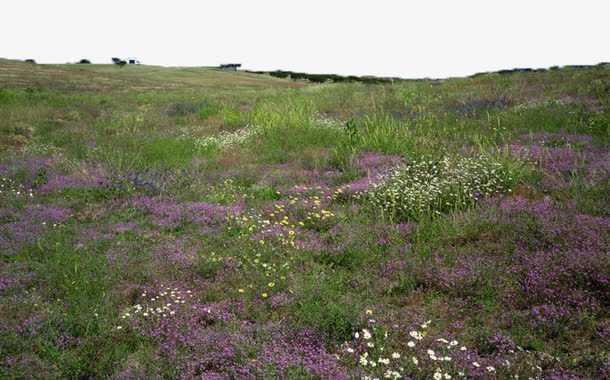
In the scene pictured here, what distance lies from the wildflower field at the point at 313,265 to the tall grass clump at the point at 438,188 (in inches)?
2.4

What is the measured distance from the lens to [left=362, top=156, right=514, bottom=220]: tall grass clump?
7941 millimetres

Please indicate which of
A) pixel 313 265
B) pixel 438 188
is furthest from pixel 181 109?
pixel 313 265

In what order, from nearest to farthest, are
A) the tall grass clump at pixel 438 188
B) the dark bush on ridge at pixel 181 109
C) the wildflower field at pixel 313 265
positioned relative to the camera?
the wildflower field at pixel 313 265
the tall grass clump at pixel 438 188
the dark bush on ridge at pixel 181 109

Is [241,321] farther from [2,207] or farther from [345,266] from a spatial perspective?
[2,207]

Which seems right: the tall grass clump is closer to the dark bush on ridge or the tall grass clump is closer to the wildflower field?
the wildflower field

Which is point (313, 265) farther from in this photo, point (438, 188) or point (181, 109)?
point (181, 109)

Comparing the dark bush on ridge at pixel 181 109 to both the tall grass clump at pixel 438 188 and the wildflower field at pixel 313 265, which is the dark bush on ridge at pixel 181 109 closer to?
the wildflower field at pixel 313 265

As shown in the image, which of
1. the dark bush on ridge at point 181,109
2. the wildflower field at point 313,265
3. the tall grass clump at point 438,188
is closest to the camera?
the wildflower field at point 313,265

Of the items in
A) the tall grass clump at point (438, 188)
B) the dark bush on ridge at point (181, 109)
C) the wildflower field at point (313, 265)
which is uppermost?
the dark bush on ridge at point (181, 109)

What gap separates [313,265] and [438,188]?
3418mm

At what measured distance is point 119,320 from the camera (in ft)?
16.7

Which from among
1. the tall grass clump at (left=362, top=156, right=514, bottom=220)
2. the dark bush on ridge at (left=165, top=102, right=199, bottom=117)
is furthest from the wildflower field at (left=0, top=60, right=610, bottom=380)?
the dark bush on ridge at (left=165, top=102, right=199, bottom=117)

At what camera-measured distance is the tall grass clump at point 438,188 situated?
313 inches

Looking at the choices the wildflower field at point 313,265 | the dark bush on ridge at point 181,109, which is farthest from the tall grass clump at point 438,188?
the dark bush on ridge at point 181,109
